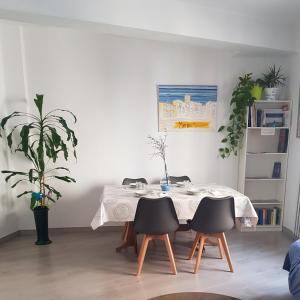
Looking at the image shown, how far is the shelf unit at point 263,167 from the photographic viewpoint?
3512 mm

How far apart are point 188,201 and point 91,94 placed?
1.97 metres

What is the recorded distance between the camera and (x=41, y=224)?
3.13m

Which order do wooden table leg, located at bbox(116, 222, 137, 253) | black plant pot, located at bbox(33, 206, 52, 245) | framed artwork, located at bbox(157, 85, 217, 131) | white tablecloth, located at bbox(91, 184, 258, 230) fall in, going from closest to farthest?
white tablecloth, located at bbox(91, 184, 258, 230) → wooden table leg, located at bbox(116, 222, 137, 253) → black plant pot, located at bbox(33, 206, 52, 245) → framed artwork, located at bbox(157, 85, 217, 131)

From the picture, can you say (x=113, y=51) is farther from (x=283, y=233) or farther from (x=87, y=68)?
(x=283, y=233)

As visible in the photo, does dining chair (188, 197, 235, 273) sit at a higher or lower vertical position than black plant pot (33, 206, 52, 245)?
higher

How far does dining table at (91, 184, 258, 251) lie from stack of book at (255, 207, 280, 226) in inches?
36.6

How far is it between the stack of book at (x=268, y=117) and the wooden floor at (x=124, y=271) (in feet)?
5.20

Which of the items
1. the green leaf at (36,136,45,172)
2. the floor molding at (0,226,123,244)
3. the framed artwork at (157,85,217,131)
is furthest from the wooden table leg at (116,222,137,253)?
the framed artwork at (157,85,217,131)

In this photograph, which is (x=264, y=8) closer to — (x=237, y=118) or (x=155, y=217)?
(x=237, y=118)

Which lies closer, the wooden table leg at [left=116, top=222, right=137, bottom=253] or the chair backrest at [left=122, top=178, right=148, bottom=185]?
the wooden table leg at [left=116, top=222, right=137, bottom=253]

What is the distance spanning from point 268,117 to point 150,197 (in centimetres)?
215

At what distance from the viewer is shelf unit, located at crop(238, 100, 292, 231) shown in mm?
3512

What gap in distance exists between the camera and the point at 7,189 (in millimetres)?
3258

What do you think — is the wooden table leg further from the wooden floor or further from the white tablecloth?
the white tablecloth
